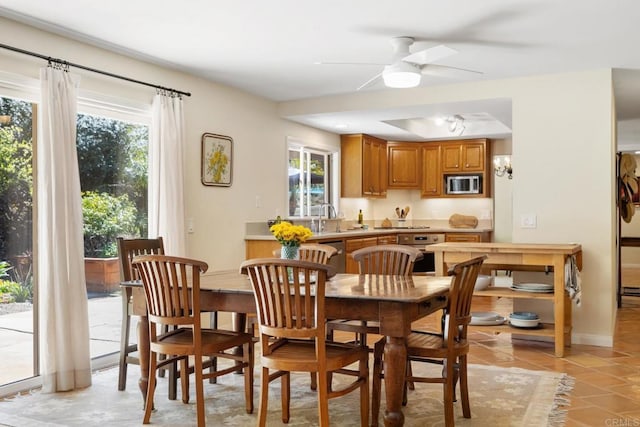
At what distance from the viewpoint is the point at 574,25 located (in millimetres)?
3949

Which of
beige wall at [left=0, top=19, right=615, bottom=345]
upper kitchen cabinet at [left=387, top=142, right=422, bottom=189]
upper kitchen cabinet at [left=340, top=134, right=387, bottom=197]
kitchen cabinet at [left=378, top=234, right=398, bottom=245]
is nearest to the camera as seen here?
beige wall at [left=0, top=19, right=615, bottom=345]

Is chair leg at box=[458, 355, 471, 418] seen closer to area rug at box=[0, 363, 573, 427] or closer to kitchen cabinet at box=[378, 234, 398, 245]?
area rug at box=[0, 363, 573, 427]

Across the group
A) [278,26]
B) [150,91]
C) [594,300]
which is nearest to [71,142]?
[150,91]

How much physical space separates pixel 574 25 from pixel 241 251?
3569 millimetres

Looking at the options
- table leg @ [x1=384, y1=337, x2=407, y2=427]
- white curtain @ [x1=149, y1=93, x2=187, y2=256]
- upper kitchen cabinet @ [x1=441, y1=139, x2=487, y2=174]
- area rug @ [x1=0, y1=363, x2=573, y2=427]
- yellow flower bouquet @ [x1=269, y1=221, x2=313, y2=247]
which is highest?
Result: upper kitchen cabinet @ [x1=441, y1=139, x2=487, y2=174]

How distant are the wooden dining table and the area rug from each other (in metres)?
0.29

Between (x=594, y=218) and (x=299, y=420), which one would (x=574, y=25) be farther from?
(x=299, y=420)

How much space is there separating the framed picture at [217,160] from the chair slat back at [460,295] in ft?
9.96

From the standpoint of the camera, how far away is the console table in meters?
4.71

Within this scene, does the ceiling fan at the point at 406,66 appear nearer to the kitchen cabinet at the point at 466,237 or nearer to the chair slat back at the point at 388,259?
the chair slat back at the point at 388,259

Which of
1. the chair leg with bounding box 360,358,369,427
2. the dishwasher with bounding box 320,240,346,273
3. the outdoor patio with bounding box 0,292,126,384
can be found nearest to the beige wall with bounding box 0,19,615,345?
the dishwasher with bounding box 320,240,346,273

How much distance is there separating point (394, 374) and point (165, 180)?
279 centimetres

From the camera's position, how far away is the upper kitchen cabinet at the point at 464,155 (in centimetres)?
880

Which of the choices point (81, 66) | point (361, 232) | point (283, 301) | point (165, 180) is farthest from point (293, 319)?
point (361, 232)
